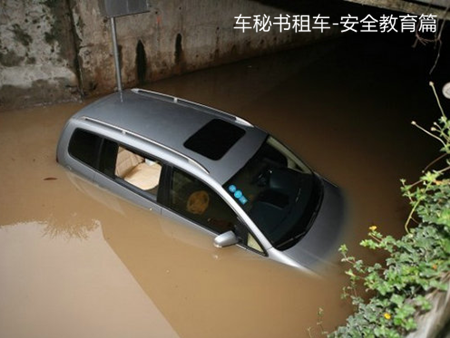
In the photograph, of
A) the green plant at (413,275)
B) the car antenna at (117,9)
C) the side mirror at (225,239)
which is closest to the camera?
the green plant at (413,275)

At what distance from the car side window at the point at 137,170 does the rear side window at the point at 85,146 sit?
283mm

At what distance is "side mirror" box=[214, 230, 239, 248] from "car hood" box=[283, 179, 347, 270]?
1.79 feet

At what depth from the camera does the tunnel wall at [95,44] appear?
689 cm

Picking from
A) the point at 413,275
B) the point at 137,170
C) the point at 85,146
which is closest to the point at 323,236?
the point at 413,275

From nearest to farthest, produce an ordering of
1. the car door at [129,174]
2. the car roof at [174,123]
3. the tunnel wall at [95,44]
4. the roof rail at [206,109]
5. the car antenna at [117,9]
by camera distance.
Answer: the car roof at [174,123]
the car door at [129,174]
the roof rail at [206,109]
the car antenna at [117,9]
the tunnel wall at [95,44]

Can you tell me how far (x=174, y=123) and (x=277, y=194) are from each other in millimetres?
1445

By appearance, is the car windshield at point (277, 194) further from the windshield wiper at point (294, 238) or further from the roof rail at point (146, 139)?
the roof rail at point (146, 139)

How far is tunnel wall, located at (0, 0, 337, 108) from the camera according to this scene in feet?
22.6

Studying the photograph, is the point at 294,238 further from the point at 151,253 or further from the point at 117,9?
the point at 117,9

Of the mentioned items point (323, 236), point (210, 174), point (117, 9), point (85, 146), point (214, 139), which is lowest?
point (323, 236)

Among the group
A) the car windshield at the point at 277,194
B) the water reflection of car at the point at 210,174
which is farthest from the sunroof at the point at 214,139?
the car windshield at the point at 277,194

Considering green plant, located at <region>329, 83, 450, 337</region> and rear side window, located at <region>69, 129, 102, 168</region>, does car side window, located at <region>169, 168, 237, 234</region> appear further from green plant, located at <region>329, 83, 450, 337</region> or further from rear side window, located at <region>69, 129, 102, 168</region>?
green plant, located at <region>329, 83, 450, 337</region>

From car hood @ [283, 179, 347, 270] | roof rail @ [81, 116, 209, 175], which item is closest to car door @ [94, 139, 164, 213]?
roof rail @ [81, 116, 209, 175]

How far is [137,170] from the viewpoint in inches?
198
